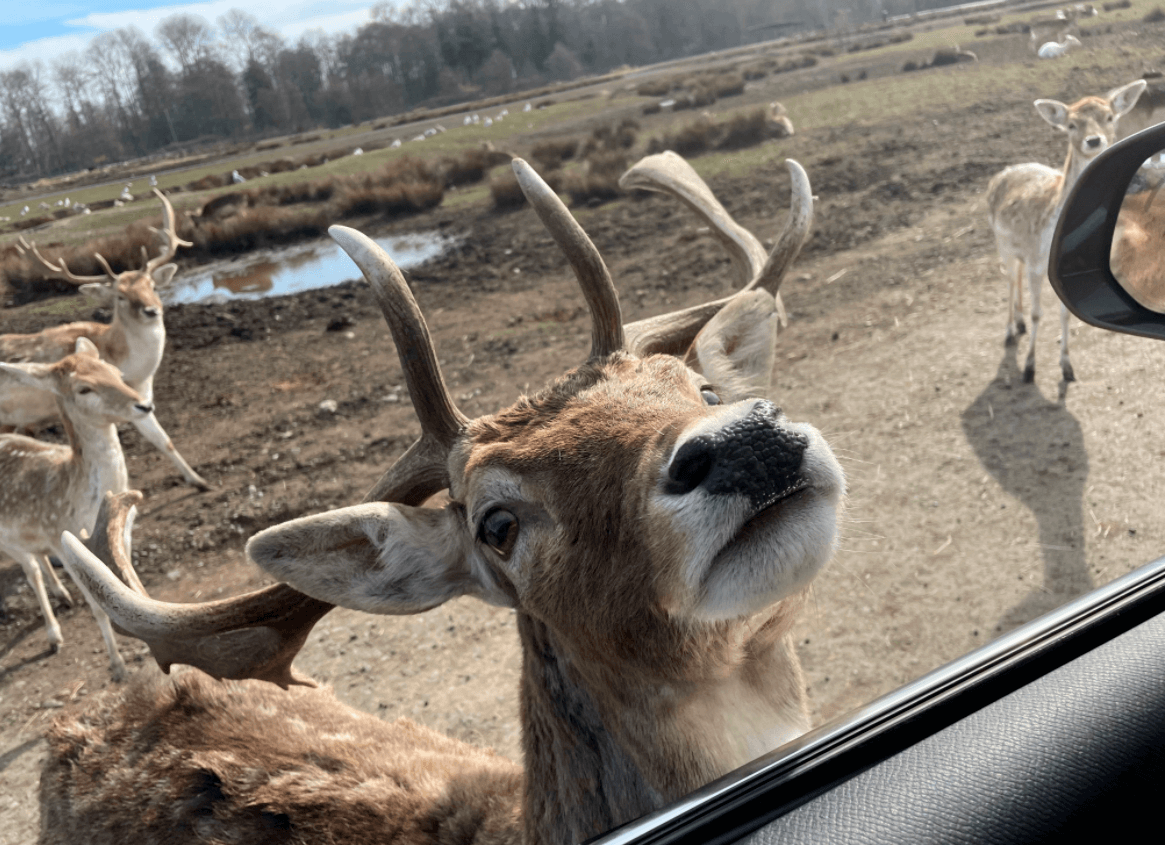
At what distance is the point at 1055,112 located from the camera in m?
7.69

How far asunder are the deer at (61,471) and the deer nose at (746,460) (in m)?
4.83

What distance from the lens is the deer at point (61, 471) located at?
5.61 m

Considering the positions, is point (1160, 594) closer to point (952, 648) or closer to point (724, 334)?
point (724, 334)

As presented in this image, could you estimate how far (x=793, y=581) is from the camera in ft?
5.48

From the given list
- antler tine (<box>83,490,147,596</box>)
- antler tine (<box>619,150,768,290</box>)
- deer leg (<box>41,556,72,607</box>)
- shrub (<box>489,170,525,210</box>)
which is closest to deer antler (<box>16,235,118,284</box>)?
deer leg (<box>41,556,72,607</box>)

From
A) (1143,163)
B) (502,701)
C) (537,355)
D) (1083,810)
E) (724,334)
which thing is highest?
(1143,163)

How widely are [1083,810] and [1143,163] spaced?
1.64m

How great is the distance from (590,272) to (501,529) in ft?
2.75

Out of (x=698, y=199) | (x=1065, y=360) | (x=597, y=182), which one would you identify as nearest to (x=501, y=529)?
(x=698, y=199)

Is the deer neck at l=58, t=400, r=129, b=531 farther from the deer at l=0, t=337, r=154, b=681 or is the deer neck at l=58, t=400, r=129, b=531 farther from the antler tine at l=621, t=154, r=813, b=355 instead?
the antler tine at l=621, t=154, r=813, b=355

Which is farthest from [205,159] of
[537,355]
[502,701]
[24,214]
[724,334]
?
[724,334]

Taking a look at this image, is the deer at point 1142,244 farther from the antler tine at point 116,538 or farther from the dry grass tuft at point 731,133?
the dry grass tuft at point 731,133

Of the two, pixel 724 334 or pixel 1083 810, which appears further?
pixel 724 334

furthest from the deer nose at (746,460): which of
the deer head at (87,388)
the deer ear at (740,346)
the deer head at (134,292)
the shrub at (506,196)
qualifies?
the shrub at (506,196)
